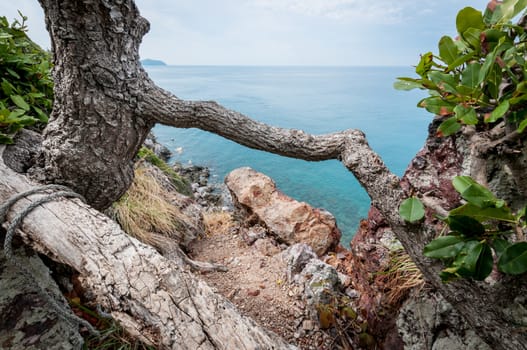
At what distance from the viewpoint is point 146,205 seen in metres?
2.60

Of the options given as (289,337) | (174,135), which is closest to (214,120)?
(289,337)

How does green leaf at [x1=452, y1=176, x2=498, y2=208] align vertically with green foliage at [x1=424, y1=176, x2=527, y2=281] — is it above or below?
above

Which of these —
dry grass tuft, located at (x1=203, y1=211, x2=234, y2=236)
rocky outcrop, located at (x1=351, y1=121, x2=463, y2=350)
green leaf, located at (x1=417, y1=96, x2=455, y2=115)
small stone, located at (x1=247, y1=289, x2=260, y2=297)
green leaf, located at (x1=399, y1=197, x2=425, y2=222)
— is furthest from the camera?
dry grass tuft, located at (x1=203, y1=211, x2=234, y2=236)

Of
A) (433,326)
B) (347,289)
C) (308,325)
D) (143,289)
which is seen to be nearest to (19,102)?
(143,289)

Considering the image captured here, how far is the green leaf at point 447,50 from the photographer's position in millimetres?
605

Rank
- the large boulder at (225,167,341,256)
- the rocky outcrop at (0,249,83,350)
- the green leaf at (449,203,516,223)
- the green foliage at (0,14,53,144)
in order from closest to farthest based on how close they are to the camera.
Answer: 1. the green leaf at (449,203,516,223)
2. the rocky outcrop at (0,249,83,350)
3. the green foliage at (0,14,53,144)
4. the large boulder at (225,167,341,256)

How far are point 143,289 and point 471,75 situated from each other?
2.81 ft

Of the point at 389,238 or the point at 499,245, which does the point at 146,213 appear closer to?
the point at 389,238

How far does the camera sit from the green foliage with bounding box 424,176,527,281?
1.67ft

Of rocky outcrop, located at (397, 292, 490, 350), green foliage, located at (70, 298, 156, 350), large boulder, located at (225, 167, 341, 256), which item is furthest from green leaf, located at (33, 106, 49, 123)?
large boulder, located at (225, 167, 341, 256)

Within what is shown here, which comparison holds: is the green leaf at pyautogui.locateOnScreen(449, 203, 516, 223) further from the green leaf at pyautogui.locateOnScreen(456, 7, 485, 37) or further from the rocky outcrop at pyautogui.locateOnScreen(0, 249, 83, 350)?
the rocky outcrop at pyautogui.locateOnScreen(0, 249, 83, 350)

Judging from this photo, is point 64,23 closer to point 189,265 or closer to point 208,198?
point 189,265

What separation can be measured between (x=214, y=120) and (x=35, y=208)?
0.64 m

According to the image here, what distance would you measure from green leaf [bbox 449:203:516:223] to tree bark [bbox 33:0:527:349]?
348 millimetres
